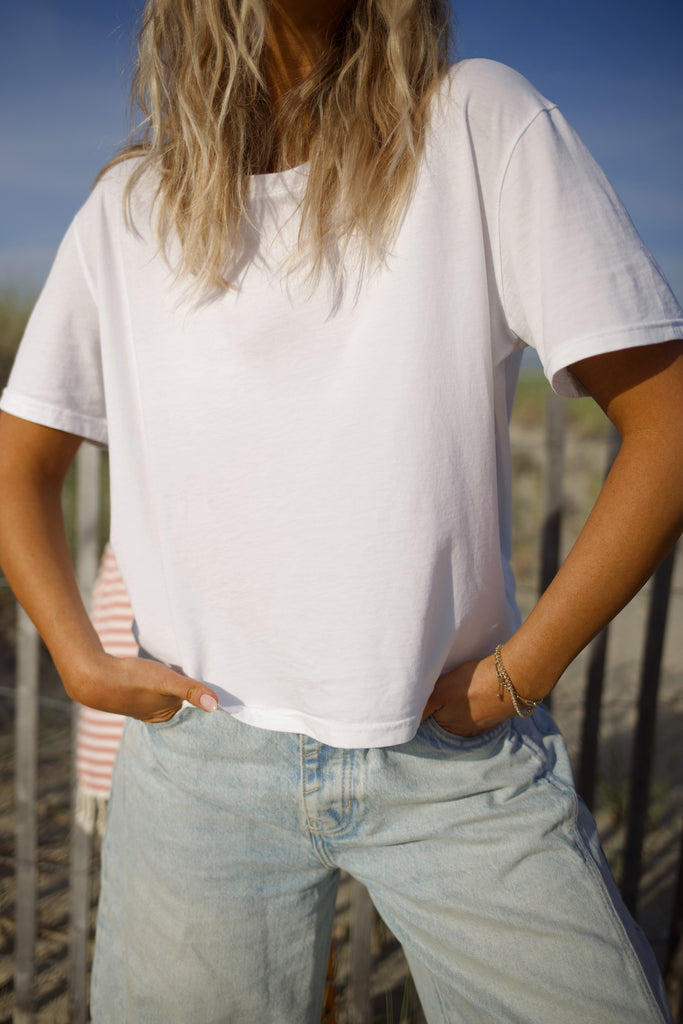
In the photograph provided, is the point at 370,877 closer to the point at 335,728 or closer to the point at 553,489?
the point at 335,728

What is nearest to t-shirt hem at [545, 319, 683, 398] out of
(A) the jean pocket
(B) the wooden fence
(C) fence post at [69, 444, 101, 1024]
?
(A) the jean pocket

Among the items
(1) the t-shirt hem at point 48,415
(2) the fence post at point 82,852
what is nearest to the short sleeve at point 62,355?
(1) the t-shirt hem at point 48,415

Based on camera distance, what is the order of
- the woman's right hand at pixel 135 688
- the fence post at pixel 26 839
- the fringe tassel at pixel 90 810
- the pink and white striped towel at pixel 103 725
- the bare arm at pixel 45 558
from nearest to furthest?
the woman's right hand at pixel 135 688 → the bare arm at pixel 45 558 → the pink and white striped towel at pixel 103 725 → the fringe tassel at pixel 90 810 → the fence post at pixel 26 839

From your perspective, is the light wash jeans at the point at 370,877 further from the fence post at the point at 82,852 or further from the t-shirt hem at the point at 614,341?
the fence post at the point at 82,852

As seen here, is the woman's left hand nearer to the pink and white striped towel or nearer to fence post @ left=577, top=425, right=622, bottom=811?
the pink and white striped towel

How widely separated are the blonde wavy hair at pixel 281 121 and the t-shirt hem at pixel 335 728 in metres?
0.56

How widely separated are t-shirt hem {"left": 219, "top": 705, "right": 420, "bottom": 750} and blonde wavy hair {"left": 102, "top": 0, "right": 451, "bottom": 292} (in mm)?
557

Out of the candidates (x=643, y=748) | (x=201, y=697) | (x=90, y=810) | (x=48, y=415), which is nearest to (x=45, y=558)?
(x=48, y=415)

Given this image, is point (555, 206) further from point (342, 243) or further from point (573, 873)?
point (573, 873)

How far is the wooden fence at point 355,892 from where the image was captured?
75.0 inches

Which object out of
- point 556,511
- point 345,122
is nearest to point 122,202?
point 345,122

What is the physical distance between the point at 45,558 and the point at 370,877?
673 mm

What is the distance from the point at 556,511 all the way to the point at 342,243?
126cm

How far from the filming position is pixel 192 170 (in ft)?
3.13
